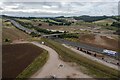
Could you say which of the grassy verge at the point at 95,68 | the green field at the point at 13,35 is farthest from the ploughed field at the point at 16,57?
the green field at the point at 13,35

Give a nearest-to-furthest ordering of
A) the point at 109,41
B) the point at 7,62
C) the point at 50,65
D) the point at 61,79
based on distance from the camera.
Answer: the point at 61,79 → the point at 50,65 → the point at 7,62 → the point at 109,41

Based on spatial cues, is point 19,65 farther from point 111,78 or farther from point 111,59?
point 111,59

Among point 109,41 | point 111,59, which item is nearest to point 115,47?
point 109,41

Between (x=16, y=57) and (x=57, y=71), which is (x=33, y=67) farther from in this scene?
(x=16, y=57)

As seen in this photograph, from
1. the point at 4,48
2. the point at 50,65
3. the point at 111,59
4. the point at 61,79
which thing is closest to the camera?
the point at 61,79

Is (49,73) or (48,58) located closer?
(49,73)

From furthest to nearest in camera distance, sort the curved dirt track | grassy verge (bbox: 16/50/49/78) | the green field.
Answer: the green field → grassy verge (bbox: 16/50/49/78) → the curved dirt track

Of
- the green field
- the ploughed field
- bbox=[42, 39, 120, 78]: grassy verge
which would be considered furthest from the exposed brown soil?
bbox=[42, 39, 120, 78]: grassy verge

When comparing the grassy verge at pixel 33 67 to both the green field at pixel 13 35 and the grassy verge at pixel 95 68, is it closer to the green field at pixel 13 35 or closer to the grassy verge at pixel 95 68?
the grassy verge at pixel 95 68

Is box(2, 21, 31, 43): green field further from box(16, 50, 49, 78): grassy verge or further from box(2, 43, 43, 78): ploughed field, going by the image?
box(16, 50, 49, 78): grassy verge
